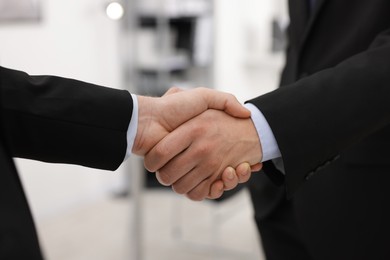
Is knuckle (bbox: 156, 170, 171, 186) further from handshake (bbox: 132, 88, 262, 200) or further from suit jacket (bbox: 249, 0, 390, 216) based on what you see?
suit jacket (bbox: 249, 0, 390, 216)

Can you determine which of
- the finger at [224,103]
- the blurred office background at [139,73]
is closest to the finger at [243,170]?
the finger at [224,103]

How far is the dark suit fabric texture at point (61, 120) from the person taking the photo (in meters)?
0.84

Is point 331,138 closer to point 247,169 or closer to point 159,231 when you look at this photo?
point 247,169

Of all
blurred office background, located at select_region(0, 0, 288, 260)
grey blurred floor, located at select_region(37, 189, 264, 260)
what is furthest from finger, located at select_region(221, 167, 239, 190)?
grey blurred floor, located at select_region(37, 189, 264, 260)

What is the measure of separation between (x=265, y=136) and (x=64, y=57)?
8.04 ft

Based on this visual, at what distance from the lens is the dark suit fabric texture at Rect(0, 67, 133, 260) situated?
0.84m

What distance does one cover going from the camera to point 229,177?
1033 mm

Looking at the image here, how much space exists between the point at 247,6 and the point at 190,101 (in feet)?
10.4

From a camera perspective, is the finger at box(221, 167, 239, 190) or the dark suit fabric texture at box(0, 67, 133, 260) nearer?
the dark suit fabric texture at box(0, 67, 133, 260)

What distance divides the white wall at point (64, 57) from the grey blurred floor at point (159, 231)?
0.13 m

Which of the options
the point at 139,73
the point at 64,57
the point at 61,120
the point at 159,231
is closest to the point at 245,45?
the point at 139,73

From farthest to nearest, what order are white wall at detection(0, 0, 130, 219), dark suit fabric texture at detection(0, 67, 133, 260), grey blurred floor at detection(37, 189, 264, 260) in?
white wall at detection(0, 0, 130, 219) < grey blurred floor at detection(37, 189, 264, 260) < dark suit fabric texture at detection(0, 67, 133, 260)

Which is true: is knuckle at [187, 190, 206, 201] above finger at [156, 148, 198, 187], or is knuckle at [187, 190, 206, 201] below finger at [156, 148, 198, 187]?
below

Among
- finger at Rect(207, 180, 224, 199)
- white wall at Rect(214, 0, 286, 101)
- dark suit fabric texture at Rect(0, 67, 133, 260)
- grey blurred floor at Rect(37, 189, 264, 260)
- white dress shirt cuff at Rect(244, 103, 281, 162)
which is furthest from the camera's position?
white wall at Rect(214, 0, 286, 101)
